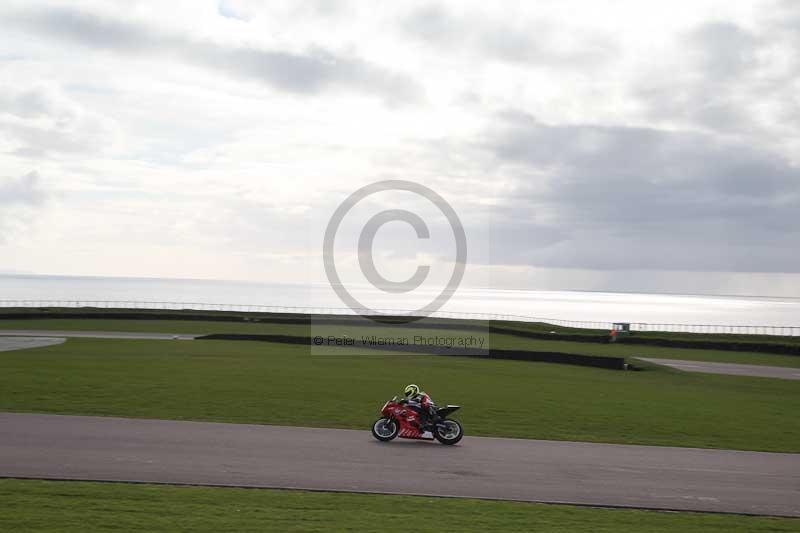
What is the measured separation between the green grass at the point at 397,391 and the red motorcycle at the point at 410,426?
1.95 meters

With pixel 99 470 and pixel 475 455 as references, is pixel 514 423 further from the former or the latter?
pixel 99 470

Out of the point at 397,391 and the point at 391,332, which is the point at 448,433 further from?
the point at 391,332

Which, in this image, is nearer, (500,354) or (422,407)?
(422,407)

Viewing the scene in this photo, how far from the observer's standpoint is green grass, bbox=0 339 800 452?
821 inches

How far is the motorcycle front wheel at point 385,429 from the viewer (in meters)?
18.1

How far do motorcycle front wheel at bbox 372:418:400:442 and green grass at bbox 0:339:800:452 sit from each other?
2323mm

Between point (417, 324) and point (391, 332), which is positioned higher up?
point (417, 324)

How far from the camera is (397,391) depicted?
27984mm

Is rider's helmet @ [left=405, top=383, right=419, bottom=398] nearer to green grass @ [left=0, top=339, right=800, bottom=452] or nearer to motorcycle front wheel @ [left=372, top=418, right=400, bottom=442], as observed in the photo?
motorcycle front wheel @ [left=372, top=418, right=400, bottom=442]

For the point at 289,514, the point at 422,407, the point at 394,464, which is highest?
the point at 422,407

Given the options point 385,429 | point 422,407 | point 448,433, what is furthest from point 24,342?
point 448,433

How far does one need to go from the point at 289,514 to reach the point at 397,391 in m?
16.8

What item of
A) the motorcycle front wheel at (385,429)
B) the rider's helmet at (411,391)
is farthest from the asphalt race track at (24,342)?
the rider's helmet at (411,391)

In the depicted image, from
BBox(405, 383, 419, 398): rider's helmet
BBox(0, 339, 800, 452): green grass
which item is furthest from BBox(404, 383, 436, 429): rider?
BBox(0, 339, 800, 452): green grass
